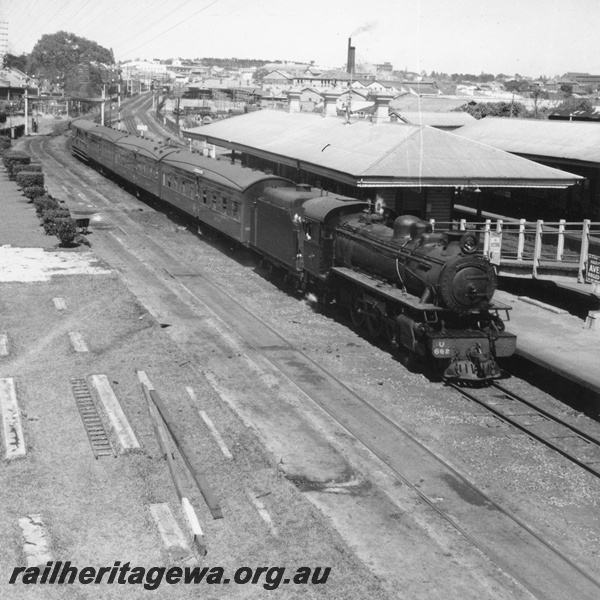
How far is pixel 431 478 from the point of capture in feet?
43.2

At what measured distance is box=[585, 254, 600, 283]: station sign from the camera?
21.4m

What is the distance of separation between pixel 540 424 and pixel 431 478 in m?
3.59

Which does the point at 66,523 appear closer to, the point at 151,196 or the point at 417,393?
the point at 417,393

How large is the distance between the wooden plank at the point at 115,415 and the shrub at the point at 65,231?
14.4 meters

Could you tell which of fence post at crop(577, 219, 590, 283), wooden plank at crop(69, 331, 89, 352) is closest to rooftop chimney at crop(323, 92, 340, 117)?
fence post at crop(577, 219, 590, 283)

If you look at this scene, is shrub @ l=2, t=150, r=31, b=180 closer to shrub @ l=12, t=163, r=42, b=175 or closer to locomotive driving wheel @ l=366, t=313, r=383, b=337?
shrub @ l=12, t=163, r=42, b=175

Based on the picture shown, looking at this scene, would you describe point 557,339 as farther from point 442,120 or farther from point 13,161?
point 13,161

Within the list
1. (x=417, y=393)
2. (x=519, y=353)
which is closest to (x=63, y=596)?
(x=417, y=393)

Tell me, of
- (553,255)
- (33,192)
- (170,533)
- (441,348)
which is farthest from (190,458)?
(33,192)

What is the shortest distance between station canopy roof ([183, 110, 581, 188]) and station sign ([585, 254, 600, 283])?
17.9ft

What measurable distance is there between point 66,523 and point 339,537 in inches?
144

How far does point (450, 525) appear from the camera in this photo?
1160 centimetres

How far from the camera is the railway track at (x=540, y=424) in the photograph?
14352 mm

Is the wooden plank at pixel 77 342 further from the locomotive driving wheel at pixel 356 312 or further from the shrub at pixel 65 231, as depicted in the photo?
the shrub at pixel 65 231
